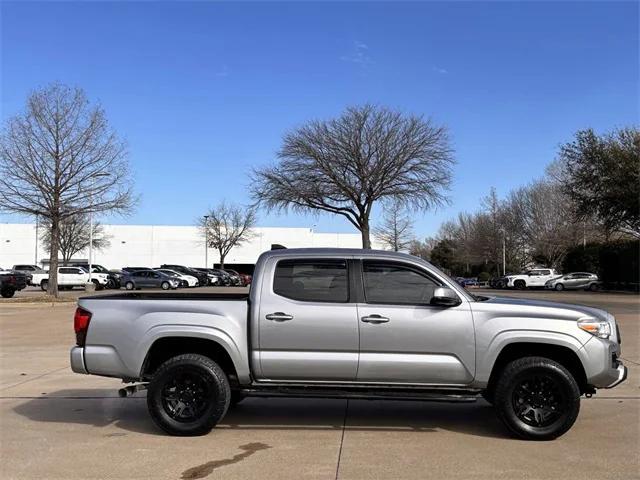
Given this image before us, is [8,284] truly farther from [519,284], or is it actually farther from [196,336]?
[519,284]

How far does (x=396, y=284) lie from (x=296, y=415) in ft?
6.95

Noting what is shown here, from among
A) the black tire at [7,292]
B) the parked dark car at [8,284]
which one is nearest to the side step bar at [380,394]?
the parked dark car at [8,284]

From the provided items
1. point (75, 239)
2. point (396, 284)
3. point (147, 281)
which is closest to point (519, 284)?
point (147, 281)

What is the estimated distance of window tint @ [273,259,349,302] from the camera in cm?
639

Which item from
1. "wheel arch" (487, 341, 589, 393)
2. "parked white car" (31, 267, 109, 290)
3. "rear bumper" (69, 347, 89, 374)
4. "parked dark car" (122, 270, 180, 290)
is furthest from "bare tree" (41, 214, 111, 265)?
"wheel arch" (487, 341, 589, 393)

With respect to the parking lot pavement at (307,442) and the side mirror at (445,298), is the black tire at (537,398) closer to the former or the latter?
the parking lot pavement at (307,442)

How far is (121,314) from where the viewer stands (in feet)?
21.2

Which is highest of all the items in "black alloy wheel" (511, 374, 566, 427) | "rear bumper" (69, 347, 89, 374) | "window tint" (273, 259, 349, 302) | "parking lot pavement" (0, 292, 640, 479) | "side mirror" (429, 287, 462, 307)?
"window tint" (273, 259, 349, 302)

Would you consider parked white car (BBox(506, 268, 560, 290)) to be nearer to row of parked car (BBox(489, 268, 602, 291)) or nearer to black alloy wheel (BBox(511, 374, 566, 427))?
row of parked car (BBox(489, 268, 602, 291))

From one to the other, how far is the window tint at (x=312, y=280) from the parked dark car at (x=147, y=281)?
135ft

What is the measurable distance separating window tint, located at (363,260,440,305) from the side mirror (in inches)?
5.6

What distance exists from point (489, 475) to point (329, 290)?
232cm

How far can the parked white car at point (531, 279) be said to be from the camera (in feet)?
160

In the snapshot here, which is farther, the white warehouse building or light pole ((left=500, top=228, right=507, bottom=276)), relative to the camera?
the white warehouse building
